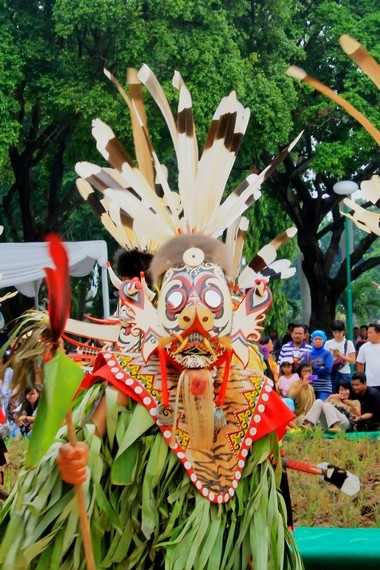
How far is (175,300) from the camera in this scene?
13.6ft

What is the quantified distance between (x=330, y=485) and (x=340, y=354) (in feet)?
16.3

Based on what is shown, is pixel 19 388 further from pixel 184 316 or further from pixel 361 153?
pixel 361 153

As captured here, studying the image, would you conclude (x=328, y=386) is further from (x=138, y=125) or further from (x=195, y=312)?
(x=195, y=312)

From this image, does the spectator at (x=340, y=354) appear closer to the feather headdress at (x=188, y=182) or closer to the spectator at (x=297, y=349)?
the spectator at (x=297, y=349)

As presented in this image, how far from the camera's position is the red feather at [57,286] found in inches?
127

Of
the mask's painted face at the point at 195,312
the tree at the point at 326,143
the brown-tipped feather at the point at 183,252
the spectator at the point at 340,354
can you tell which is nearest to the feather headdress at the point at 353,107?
the brown-tipped feather at the point at 183,252

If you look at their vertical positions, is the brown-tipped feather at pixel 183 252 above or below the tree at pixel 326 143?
below

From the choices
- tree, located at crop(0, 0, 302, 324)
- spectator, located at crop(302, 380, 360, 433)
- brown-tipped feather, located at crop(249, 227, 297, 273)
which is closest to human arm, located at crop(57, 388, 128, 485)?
brown-tipped feather, located at crop(249, 227, 297, 273)

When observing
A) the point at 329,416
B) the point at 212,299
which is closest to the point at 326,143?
the point at 329,416

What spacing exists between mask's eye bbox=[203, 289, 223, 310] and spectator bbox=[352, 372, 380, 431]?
499 centimetres

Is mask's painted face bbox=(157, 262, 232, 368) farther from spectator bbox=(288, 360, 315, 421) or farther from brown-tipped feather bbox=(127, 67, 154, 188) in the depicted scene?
spectator bbox=(288, 360, 315, 421)

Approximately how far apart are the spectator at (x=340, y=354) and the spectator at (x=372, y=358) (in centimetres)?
114

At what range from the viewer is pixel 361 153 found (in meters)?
21.2

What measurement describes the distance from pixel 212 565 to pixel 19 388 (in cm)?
104
